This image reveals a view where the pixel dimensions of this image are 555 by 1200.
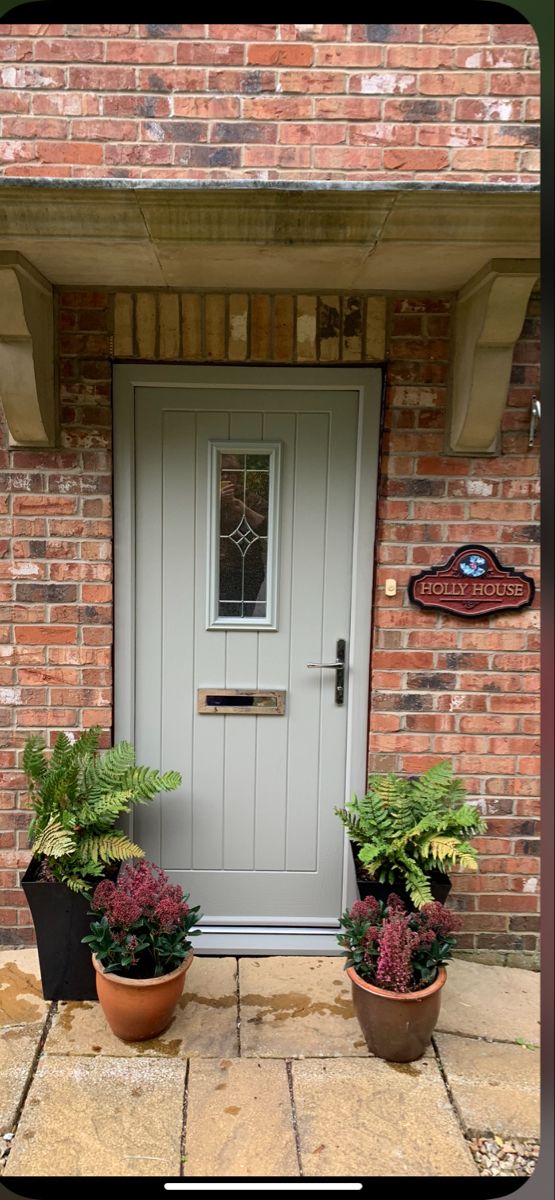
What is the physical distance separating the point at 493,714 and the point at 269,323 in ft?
5.50

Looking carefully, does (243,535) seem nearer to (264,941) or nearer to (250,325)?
(250,325)

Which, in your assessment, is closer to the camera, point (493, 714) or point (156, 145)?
point (156, 145)

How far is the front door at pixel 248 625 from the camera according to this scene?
2982 millimetres

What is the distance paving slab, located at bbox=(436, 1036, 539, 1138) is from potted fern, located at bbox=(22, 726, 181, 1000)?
1212 mm

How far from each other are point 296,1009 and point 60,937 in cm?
86

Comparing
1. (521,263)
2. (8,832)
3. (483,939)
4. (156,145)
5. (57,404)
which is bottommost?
(483,939)

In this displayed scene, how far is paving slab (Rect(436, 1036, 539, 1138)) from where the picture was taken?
7.54 feet

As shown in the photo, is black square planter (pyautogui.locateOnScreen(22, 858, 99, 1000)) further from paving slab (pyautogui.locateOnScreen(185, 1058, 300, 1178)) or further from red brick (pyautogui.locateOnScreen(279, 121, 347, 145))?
red brick (pyautogui.locateOnScreen(279, 121, 347, 145))

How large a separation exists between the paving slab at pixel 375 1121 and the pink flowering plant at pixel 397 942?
292 millimetres

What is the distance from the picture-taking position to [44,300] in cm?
273

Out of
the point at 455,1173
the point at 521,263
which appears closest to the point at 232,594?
the point at 521,263

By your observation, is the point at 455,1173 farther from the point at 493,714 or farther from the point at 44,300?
the point at 44,300

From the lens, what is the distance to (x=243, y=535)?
3061mm

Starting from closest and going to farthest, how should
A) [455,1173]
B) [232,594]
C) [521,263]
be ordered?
[455,1173]
[521,263]
[232,594]
